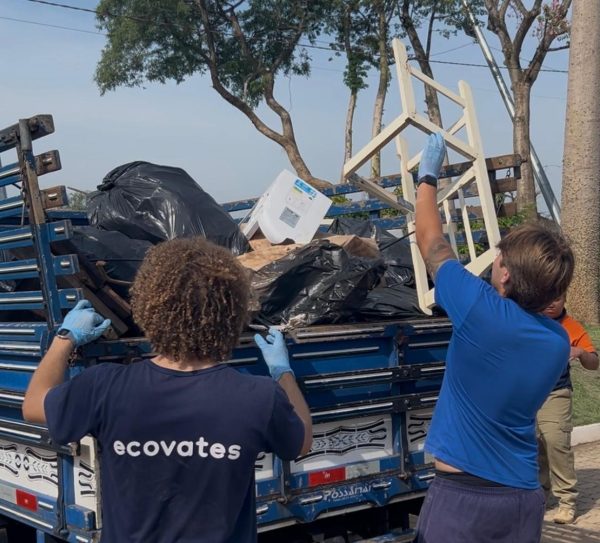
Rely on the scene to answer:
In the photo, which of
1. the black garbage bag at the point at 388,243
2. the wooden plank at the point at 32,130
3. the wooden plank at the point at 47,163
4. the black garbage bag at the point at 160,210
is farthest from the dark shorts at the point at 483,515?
the black garbage bag at the point at 160,210

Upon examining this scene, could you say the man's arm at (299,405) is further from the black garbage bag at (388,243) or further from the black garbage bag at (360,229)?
the black garbage bag at (360,229)

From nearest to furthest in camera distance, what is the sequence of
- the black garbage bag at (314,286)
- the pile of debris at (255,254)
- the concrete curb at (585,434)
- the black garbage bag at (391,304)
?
1. the pile of debris at (255,254)
2. the black garbage bag at (314,286)
3. the black garbage bag at (391,304)
4. the concrete curb at (585,434)

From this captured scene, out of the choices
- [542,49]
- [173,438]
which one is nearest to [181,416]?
[173,438]

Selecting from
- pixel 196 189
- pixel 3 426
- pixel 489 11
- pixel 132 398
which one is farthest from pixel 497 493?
pixel 489 11

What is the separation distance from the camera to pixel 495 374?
2.50 meters

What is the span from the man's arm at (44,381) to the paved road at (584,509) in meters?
3.79

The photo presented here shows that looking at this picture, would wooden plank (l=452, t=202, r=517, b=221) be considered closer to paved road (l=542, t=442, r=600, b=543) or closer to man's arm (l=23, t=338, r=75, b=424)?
paved road (l=542, t=442, r=600, b=543)

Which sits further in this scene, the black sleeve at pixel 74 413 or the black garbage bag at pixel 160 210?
the black garbage bag at pixel 160 210

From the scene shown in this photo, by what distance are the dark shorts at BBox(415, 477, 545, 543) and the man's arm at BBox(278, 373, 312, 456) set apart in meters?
0.62

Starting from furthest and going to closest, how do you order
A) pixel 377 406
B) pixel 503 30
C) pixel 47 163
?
pixel 503 30
pixel 377 406
pixel 47 163

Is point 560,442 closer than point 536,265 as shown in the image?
No

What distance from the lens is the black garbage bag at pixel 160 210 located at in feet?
15.0

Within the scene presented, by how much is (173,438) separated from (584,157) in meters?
10.9

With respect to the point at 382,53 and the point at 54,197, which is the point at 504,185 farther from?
the point at 382,53
